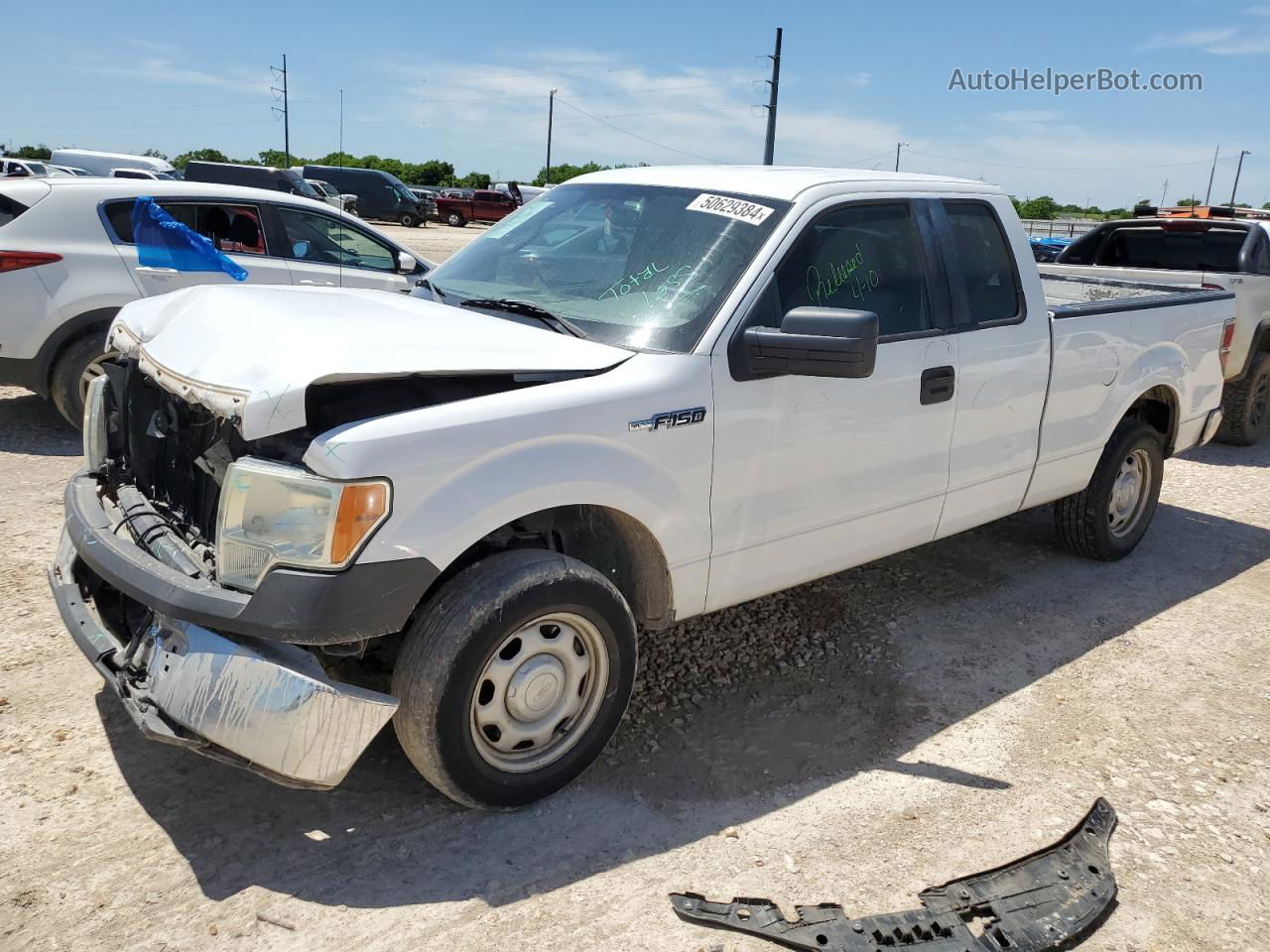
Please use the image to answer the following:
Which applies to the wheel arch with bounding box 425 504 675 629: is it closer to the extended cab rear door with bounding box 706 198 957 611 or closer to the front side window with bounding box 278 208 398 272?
the extended cab rear door with bounding box 706 198 957 611

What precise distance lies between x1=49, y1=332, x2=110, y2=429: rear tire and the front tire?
185 inches

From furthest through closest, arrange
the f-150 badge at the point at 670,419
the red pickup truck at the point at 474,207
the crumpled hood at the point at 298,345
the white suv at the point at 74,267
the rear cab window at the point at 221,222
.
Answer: the red pickup truck at the point at 474,207
the rear cab window at the point at 221,222
the white suv at the point at 74,267
the f-150 badge at the point at 670,419
the crumpled hood at the point at 298,345

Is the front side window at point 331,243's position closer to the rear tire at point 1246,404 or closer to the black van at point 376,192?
the rear tire at point 1246,404

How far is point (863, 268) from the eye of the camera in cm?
399

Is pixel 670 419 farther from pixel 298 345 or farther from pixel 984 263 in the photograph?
pixel 984 263

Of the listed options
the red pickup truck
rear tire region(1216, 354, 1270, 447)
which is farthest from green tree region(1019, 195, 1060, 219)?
rear tire region(1216, 354, 1270, 447)

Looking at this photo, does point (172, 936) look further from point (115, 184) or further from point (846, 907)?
point (115, 184)

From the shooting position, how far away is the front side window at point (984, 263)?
439 centimetres

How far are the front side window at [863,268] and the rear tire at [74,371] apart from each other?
487cm

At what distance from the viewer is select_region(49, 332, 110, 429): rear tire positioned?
6.66m

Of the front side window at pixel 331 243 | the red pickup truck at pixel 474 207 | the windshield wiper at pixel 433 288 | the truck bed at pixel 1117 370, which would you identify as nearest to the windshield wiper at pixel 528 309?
the windshield wiper at pixel 433 288

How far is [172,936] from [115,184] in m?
5.85

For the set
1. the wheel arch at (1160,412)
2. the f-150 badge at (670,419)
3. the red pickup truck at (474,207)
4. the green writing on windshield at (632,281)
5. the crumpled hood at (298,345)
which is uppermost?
the red pickup truck at (474,207)

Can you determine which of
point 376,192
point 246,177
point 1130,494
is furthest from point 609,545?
point 376,192
